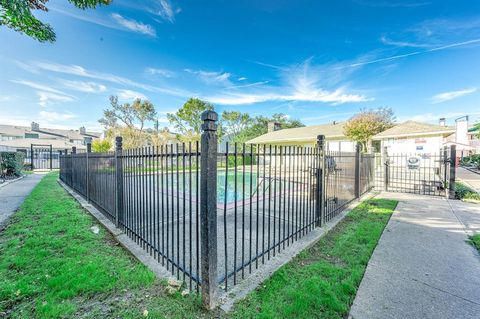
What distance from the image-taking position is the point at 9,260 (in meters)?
2.85

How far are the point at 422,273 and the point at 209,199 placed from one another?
300cm

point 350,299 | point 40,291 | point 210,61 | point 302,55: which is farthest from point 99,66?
point 350,299

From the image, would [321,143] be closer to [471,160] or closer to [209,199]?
[209,199]

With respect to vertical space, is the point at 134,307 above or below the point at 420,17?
below

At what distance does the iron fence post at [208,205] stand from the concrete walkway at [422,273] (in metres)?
1.41

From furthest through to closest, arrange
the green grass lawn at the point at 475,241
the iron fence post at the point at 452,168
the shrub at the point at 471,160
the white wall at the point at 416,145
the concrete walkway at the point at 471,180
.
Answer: the shrub at the point at 471,160, the white wall at the point at 416,145, the concrete walkway at the point at 471,180, the iron fence post at the point at 452,168, the green grass lawn at the point at 475,241

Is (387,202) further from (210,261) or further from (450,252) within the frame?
(210,261)

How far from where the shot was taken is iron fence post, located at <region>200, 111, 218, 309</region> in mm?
1871

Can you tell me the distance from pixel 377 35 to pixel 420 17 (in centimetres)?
235

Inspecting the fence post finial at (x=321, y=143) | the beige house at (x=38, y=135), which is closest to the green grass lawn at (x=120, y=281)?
the fence post finial at (x=321, y=143)

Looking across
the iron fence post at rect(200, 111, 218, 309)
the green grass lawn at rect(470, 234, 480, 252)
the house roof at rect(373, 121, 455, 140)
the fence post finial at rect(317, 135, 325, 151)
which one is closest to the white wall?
the house roof at rect(373, 121, 455, 140)

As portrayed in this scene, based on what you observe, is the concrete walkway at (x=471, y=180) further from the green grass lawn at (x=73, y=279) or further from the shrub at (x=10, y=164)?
the shrub at (x=10, y=164)

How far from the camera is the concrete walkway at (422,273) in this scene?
202 cm

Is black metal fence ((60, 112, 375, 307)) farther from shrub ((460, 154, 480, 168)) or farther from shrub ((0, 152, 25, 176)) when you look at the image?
shrub ((460, 154, 480, 168))
